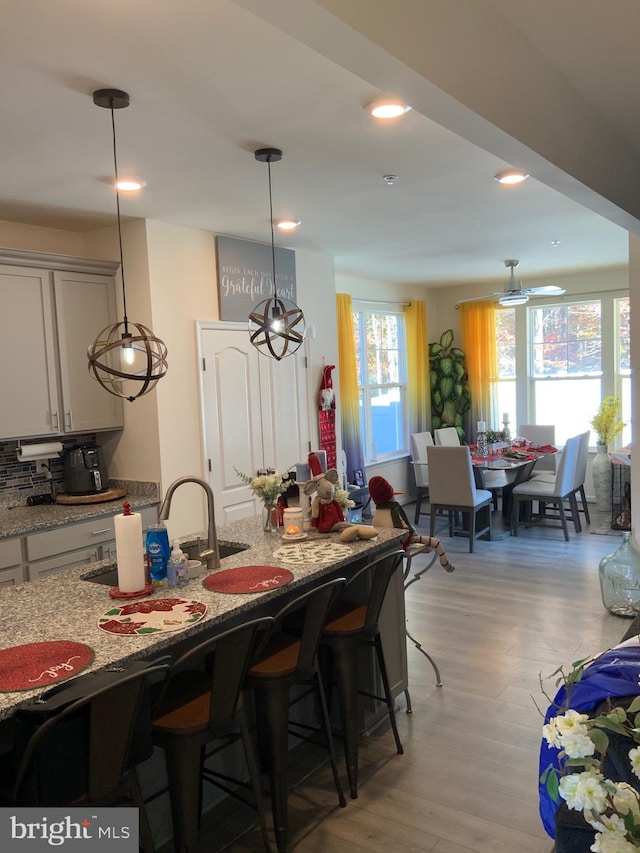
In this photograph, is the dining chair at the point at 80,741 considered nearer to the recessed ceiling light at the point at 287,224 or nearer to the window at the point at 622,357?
the recessed ceiling light at the point at 287,224

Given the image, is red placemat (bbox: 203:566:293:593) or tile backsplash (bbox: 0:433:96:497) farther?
tile backsplash (bbox: 0:433:96:497)

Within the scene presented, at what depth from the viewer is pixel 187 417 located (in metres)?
4.42

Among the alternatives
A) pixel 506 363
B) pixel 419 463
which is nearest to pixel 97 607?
pixel 419 463

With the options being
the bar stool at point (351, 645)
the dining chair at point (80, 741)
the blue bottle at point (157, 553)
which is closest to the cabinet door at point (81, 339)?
the blue bottle at point (157, 553)

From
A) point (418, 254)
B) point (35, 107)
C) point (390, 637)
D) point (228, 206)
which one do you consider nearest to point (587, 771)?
point (390, 637)

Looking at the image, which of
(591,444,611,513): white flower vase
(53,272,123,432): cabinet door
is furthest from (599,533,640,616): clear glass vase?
(53,272,123,432): cabinet door

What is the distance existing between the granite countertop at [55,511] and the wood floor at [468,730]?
5.99 ft

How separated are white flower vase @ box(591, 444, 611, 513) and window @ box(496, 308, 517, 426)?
4.06ft

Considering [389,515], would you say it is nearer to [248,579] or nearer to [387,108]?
[248,579]

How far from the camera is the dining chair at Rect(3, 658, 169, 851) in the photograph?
4.95ft

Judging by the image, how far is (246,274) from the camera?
481 centimetres

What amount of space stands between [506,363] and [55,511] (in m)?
5.78

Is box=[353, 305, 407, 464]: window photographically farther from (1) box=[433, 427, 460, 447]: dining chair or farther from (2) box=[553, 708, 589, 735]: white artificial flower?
(2) box=[553, 708, 589, 735]: white artificial flower

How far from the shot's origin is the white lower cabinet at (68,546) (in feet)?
11.8
